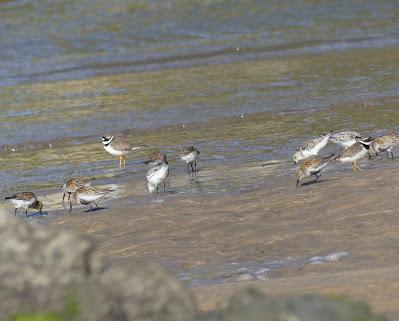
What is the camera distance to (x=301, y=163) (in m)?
15.5

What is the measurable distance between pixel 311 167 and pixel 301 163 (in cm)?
117

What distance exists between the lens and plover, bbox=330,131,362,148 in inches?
641

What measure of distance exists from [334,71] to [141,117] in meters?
5.76

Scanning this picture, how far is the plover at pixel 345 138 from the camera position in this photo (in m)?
16.3

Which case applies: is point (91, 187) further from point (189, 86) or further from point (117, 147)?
point (189, 86)

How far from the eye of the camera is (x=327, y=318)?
5410 millimetres

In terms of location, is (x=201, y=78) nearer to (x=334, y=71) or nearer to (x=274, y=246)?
(x=334, y=71)

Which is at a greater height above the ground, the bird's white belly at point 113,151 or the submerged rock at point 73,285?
→ the submerged rock at point 73,285

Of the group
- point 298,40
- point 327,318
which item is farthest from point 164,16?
point 327,318

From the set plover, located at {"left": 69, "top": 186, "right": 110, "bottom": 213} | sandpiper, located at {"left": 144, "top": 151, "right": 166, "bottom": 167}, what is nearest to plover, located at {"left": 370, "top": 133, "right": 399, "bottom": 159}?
sandpiper, located at {"left": 144, "top": 151, "right": 166, "bottom": 167}

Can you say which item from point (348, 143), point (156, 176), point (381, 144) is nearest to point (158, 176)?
point (156, 176)

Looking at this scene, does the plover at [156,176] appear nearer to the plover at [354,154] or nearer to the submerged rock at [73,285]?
the plover at [354,154]

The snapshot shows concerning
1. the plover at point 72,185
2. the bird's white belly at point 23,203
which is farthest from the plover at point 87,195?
the bird's white belly at point 23,203

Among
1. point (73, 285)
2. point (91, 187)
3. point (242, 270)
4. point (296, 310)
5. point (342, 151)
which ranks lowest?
point (242, 270)
